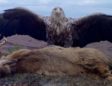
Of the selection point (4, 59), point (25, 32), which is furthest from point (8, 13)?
point (4, 59)

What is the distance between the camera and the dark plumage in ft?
38.8

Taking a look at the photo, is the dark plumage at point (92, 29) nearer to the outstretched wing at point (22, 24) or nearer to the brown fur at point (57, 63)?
the outstretched wing at point (22, 24)

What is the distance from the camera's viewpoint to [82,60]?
7020mm

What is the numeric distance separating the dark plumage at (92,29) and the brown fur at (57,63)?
4.53 meters

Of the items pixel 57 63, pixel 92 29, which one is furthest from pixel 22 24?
pixel 57 63

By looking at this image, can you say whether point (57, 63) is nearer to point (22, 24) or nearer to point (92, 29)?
point (92, 29)

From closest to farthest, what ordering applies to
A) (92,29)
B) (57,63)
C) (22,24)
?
(57,63) → (92,29) → (22,24)

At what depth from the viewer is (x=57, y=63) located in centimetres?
702

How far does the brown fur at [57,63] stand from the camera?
694 cm

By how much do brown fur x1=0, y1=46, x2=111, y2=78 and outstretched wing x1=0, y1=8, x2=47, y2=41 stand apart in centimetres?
469

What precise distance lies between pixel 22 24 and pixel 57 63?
5563mm

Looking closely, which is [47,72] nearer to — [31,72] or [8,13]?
[31,72]

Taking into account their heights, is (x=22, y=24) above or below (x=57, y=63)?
below

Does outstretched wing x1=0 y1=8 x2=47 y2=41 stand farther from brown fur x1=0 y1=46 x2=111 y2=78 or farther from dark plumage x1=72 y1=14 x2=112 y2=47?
brown fur x1=0 y1=46 x2=111 y2=78
